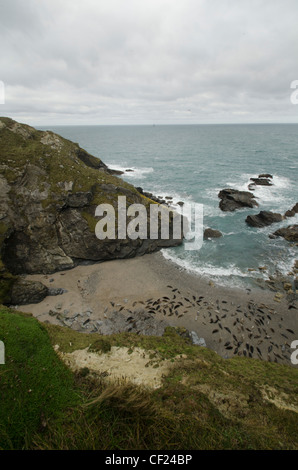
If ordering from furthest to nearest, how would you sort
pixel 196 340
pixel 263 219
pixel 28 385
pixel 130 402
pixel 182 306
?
pixel 263 219, pixel 182 306, pixel 196 340, pixel 28 385, pixel 130 402

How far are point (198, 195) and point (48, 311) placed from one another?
4324 centimetres

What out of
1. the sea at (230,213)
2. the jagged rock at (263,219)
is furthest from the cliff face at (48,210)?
the jagged rock at (263,219)

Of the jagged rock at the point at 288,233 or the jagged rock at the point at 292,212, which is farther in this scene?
the jagged rock at the point at 292,212

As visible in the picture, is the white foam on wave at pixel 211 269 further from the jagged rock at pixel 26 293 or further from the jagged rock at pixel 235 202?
the jagged rock at pixel 235 202

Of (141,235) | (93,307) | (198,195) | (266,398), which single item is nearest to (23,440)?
(266,398)

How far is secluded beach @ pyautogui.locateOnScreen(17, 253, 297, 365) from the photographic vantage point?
1814 centimetres

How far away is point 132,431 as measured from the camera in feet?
22.7

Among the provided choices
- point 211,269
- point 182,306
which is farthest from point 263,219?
point 182,306

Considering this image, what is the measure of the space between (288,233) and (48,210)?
111 ft

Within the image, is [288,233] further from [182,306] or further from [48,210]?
[48,210]

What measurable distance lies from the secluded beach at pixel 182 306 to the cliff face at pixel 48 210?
2.16m

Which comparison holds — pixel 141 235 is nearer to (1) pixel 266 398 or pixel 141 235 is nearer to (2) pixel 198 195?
(1) pixel 266 398

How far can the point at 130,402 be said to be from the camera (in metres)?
7.12

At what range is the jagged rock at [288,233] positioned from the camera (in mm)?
33125
